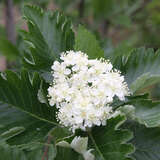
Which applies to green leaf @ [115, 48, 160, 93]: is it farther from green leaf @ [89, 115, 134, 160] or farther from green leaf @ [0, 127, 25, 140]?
green leaf @ [0, 127, 25, 140]

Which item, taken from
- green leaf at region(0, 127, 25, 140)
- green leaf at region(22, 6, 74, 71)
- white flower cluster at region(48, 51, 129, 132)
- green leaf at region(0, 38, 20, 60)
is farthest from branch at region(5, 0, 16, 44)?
green leaf at region(0, 127, 25, 140)

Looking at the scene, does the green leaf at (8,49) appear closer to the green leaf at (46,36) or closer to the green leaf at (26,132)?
the green leaf at (46,36)

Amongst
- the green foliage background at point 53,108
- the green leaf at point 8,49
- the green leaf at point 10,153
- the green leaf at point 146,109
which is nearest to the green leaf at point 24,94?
the green foliage background at point 53,108

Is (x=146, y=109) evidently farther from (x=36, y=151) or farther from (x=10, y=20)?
(x=10, y=20)

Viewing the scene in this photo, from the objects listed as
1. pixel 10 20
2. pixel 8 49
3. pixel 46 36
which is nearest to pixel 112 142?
pixel 46 36

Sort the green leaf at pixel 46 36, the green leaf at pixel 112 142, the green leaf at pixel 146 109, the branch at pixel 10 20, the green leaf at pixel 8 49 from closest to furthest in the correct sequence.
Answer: the green leaf at pixel 112 142, the green leaf at pixel 146 109, the green leaf at pixel 46 36, the green leaf at pixel 8 49, the branch at pixel 10 20
